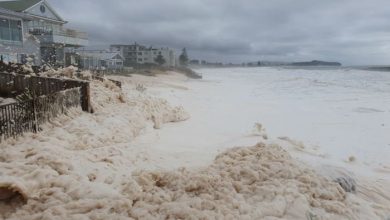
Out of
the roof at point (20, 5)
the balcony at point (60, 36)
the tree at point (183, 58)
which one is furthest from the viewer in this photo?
the tree at point (183, 58)

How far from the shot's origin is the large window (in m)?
28.7

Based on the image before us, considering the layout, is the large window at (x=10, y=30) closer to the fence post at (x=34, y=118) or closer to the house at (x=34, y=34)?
the house at (x=34, y=34)

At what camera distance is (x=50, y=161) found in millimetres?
7105

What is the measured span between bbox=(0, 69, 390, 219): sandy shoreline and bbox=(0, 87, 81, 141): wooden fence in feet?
1.00

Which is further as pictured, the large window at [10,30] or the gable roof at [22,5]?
the gable roof at [22,5]

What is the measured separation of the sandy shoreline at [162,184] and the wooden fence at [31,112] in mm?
306

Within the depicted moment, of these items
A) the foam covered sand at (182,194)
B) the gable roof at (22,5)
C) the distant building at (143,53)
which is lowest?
the foam covered sand at (182,194)

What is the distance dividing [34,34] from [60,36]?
281 cm

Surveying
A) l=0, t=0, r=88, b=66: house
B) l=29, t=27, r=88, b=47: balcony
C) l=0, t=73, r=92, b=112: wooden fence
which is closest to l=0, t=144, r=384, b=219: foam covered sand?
l=0, t=73, r=92, b=112: wooden fence

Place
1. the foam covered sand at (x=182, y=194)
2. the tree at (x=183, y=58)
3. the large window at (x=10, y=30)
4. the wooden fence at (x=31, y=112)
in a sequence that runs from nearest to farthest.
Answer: the foam covered sand at (x=182, y=194) < the wooden fence at (x=31, y=112) < the large window at (x=10, y=30) < the tree at (x=183, y=58)

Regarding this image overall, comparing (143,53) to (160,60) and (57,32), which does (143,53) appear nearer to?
(160,60)

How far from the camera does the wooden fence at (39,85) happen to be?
1247 centimetres

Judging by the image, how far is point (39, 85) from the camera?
14.2m

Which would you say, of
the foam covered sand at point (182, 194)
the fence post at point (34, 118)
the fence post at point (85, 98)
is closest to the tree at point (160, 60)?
the fence post at point (85, 98)
